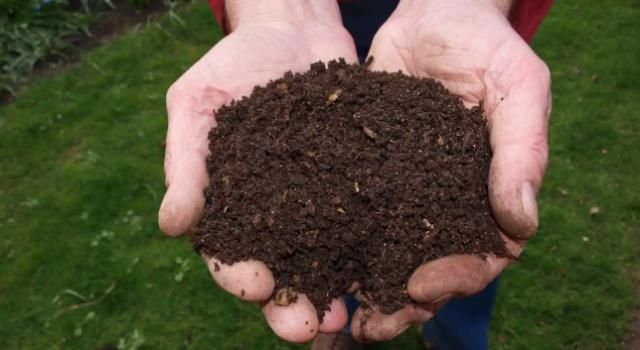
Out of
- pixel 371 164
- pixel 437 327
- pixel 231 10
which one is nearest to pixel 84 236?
pixel 231 10

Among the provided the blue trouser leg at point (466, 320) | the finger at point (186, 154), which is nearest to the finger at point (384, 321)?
the finger at point (186, 154)

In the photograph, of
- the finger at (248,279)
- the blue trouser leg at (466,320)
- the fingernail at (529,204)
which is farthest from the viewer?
the blue trouser leg at (466,320)

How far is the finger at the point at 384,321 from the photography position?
1655mm

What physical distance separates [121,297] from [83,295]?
7.8 inches

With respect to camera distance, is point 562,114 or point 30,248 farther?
point 562,114

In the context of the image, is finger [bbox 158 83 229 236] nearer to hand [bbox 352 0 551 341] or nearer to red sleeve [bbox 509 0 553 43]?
hand [bbox 352 0 551 341]

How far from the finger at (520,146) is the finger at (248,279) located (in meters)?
0.63

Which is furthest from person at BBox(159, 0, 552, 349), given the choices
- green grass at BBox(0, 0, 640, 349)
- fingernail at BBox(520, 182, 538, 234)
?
green grass at BBox(0, 0, 640, 349)

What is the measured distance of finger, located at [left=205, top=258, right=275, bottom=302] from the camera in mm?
1624

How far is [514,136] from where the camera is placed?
163 cm

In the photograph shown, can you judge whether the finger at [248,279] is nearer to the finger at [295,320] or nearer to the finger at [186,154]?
the finger at [295,320]

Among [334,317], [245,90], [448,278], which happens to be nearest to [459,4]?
[245,90]

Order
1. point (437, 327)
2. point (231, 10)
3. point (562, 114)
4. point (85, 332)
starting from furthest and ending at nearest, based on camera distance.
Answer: point (562, 114), point (85, 332), point (437, 327), point (231, 10)

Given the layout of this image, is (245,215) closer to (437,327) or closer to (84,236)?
(437,327)
